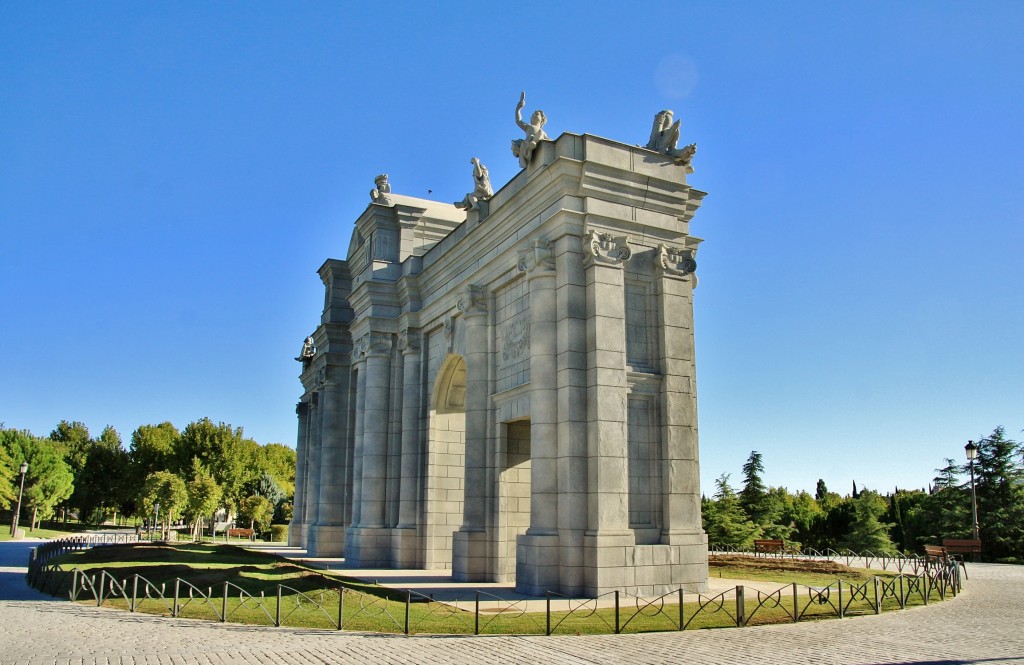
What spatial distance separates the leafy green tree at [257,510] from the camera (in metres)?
72.1

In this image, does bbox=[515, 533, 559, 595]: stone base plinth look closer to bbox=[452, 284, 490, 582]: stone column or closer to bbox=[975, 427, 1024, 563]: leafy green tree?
bbox=[452, 284, 490, 582]: stone column

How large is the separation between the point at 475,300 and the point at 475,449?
16.3ft

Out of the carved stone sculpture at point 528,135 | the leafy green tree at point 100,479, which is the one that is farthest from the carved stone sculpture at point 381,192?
the leafy green tree at point 100,479

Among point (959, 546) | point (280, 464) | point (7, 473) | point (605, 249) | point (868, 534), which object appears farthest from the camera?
point (280, 464)

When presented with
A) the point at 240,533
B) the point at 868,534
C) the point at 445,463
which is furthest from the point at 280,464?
the point at 445,463

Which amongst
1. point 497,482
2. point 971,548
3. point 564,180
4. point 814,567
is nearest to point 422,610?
point 497,482

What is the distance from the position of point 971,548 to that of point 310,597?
27.1 meters

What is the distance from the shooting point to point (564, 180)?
71.0 ft

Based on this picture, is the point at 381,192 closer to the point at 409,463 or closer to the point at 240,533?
the point at 409,463

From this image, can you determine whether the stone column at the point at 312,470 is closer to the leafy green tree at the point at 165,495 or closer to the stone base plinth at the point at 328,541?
the stone base plinth at the point at 328,541

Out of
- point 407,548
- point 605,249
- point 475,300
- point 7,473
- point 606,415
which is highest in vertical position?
point 605,249

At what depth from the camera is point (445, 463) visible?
3075 cm

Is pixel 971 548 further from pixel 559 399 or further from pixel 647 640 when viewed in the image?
pixel 647 640

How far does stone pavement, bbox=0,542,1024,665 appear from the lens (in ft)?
39.6
